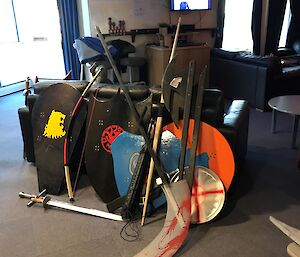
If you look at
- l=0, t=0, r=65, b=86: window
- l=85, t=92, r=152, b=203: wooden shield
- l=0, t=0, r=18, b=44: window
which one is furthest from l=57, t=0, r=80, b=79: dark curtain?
l=85, t=92, r=152, b=203: wooden shield

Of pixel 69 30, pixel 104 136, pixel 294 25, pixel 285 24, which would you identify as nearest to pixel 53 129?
pixel 104 136

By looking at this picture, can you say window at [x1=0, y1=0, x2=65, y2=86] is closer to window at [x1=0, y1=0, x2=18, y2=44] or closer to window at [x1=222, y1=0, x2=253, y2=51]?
window at [x1=0, y1=0, x2=18, y2=44]

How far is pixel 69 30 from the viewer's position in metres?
5.32

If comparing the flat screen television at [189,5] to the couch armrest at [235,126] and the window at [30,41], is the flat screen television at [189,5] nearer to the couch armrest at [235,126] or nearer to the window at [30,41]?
the window at [30,41]

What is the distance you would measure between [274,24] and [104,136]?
4.20 meters

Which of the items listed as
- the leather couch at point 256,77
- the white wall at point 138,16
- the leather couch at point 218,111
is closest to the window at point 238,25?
the white wall at point 138,16

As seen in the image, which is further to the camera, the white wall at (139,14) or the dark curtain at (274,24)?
the dark curtain at (274,24)

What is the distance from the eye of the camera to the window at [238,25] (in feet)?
18.4

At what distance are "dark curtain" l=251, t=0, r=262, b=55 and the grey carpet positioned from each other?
112 inches

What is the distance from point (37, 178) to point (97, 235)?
3.09ft

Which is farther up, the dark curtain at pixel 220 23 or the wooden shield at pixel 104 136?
the dark curtain at pixel 220 23

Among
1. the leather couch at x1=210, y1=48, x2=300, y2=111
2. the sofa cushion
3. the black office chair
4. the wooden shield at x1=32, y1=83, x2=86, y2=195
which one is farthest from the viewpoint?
the black office chair

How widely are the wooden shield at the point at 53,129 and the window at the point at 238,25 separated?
3.96m

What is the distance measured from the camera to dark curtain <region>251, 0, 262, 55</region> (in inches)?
199
